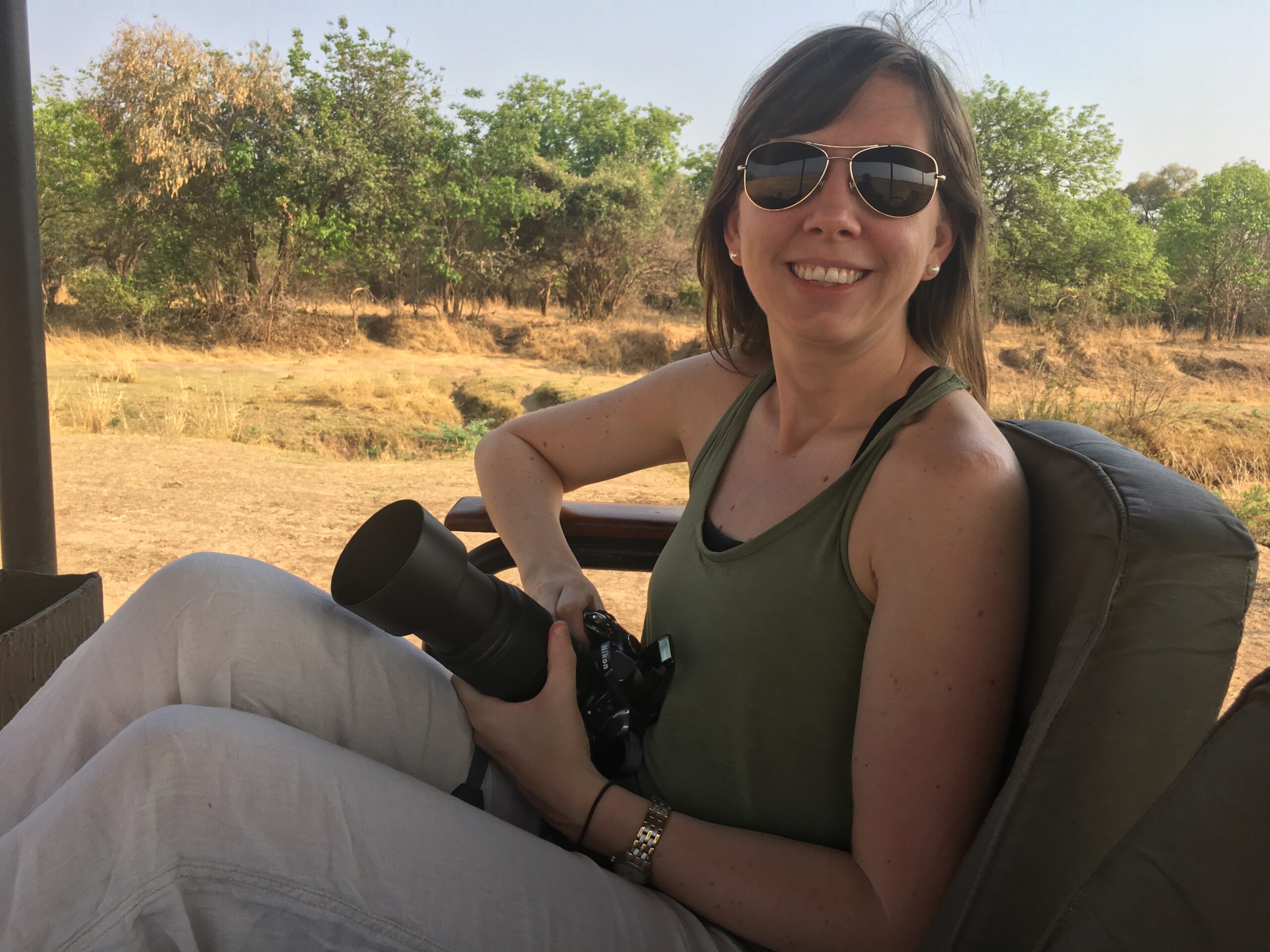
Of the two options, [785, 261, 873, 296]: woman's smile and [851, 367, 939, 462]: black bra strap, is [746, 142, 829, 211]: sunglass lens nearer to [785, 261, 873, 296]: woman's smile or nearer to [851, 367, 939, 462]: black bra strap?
[785, 261, 873, 296]: woman's smile

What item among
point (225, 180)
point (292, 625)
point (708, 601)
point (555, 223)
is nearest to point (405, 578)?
point (292, 625)

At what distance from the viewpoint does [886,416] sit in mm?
873

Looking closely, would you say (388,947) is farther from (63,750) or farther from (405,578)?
(63,750)

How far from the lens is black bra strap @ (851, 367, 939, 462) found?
0.86 m

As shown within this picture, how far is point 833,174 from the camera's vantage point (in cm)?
91

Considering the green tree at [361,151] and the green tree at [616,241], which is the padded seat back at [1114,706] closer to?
the green tree at [361,151]

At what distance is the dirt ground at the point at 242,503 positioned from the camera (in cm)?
328

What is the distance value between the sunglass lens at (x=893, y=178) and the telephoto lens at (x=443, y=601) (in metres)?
0.49

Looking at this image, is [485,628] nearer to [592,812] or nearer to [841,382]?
[592,812]

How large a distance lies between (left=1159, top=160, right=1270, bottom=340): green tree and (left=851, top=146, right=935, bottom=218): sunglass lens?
8364 millimetres

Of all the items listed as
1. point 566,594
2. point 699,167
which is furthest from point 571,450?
point 699,167

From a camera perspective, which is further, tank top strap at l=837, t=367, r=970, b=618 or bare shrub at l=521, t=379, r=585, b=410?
bare shrub at l=521, t=379, r=585, b=410

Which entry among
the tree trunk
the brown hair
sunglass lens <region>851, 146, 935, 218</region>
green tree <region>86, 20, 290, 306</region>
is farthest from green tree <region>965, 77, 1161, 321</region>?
sunglass lens <region>851, 146, 935, 218</region>

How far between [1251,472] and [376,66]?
1000 cm
